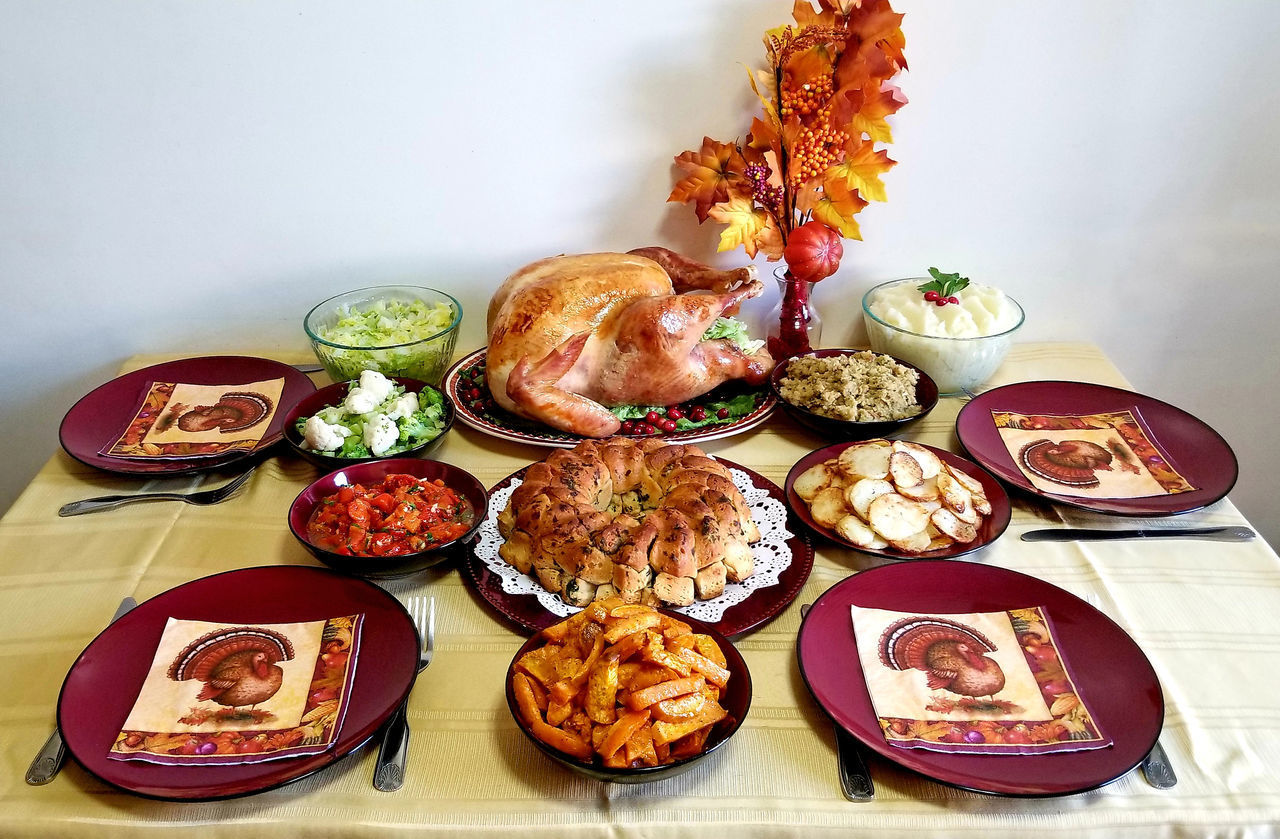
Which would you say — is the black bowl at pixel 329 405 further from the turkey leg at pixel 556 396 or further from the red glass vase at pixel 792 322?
the red glass vase at pixel 792 322

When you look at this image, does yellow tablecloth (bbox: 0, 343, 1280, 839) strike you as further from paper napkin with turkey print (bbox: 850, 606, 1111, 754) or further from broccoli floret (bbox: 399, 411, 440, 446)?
broccoli floret (bbox: 399, 411, 440, 446)

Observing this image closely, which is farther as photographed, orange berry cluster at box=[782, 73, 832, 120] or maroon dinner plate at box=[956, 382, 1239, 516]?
orange berry cluster at box=[782, 73, 832, 120]

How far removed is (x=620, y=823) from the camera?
1084 mm

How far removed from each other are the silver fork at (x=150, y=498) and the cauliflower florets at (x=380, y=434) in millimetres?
286

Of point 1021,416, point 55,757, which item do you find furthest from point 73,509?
point 1021,416

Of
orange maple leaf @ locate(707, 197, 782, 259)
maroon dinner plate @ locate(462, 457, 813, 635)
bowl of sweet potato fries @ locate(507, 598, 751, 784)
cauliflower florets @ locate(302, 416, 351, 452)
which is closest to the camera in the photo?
bowl of sweet potato fries @ locate(507, 598, 751, 784)

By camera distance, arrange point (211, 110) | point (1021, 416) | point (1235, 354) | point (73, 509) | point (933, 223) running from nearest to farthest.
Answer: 1. point (73, 509)
2. point (1021, 416)
3. point (211, 110)
4. point (933, 223)
5. point (1235, 354)

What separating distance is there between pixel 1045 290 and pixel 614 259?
1.16 meters

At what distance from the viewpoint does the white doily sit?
4.50 ft

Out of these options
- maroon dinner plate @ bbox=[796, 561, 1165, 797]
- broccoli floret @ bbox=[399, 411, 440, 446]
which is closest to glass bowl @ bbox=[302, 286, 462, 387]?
broccoli floret @ bbox=[399, 411, 440, 446]

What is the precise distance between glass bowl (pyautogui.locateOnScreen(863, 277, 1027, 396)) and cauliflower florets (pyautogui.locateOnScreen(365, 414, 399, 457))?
3.76 ft

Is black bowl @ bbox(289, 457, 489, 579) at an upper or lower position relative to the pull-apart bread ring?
lower

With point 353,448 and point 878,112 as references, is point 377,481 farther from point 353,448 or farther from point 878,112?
point 878,112

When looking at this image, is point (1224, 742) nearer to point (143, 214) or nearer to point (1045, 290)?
point (1045, 290)
